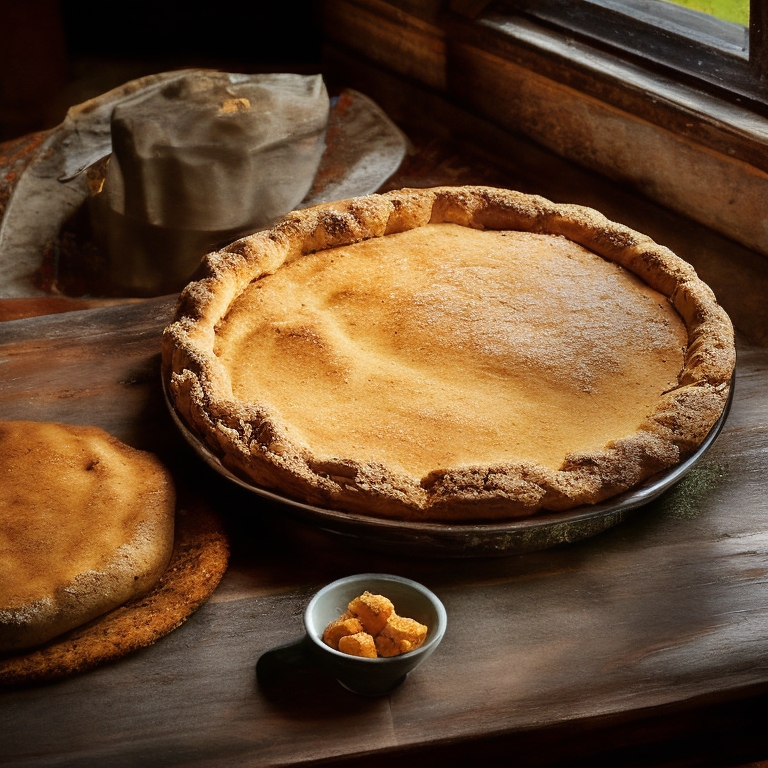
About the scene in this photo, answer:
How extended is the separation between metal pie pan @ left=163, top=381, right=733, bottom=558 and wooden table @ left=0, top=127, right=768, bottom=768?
0.20ft

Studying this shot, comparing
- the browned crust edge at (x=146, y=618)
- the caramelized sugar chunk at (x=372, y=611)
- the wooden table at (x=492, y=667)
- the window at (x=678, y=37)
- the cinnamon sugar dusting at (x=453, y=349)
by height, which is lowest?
the wooden table at (x=492, y=667)

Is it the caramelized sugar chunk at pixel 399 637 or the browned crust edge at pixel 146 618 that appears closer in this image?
the caramelized sugar chunk at pixel 399 637

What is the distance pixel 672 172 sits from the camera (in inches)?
128

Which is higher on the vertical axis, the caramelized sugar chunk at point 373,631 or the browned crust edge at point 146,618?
the caramelized sugar chunk at point 373,631

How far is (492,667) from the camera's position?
5.45 ft

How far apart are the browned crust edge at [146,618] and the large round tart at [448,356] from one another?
0.19m

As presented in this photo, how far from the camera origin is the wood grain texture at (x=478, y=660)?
155cm

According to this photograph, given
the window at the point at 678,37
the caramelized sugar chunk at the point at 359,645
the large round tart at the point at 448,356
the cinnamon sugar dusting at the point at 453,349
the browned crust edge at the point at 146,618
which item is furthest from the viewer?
the window at the point at 678,37

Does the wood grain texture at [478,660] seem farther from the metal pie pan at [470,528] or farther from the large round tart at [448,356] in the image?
the large round tart at [448,356]

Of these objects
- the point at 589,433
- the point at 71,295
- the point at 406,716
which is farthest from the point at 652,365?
the point at 71,295

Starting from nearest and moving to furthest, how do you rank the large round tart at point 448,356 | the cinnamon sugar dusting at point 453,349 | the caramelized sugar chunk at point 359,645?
the caramelized sugar chunk at point 359,645 < the large round tart at point 448,356 < the cinnamon sugar dusting at point 453,349

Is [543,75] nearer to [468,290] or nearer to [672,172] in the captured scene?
[672,172]

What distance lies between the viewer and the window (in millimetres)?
2914

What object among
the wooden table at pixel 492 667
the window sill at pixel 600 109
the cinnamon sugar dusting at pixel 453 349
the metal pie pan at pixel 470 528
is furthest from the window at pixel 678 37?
the metal pie pan at pixel 470 528
